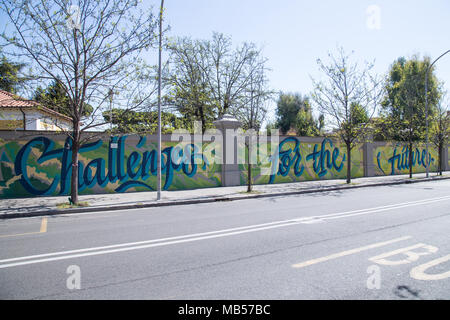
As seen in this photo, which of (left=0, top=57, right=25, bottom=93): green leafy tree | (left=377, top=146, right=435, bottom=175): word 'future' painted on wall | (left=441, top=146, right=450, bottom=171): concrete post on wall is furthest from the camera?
(left=441, top=146, right=450, bottom=171): concrete post on wall

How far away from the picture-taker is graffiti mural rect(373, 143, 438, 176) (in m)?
22.0

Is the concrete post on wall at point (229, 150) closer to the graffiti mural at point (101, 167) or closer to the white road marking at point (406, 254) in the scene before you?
the graffiti mural at point (101, 167)

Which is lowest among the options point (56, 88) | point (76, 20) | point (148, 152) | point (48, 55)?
point (148, 152)

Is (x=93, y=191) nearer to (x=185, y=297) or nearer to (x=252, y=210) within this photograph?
(x=252, y=210)

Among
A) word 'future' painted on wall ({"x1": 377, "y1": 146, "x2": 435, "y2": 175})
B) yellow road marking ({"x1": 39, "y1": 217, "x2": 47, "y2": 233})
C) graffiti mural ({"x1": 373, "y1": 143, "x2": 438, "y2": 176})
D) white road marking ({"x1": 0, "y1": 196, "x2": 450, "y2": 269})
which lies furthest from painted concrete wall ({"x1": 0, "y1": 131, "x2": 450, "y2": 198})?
white road marking ({"x1": 0, "y1": 196, "x2": 450, "y2": 269})

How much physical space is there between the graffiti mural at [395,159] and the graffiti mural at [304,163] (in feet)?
6.94

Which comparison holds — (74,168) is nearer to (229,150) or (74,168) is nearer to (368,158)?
(229,150)

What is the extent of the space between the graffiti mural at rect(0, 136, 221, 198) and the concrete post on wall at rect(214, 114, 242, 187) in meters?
0.59

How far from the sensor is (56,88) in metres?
10.5

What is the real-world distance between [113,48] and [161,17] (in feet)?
7.08

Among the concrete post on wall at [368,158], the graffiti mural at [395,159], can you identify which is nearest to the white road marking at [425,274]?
the concrete post on wall at [368,158]

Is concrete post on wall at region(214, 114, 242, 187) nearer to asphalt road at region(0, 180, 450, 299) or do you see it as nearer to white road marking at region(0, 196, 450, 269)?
asphalt road at region(0, 180, 450, 299)
